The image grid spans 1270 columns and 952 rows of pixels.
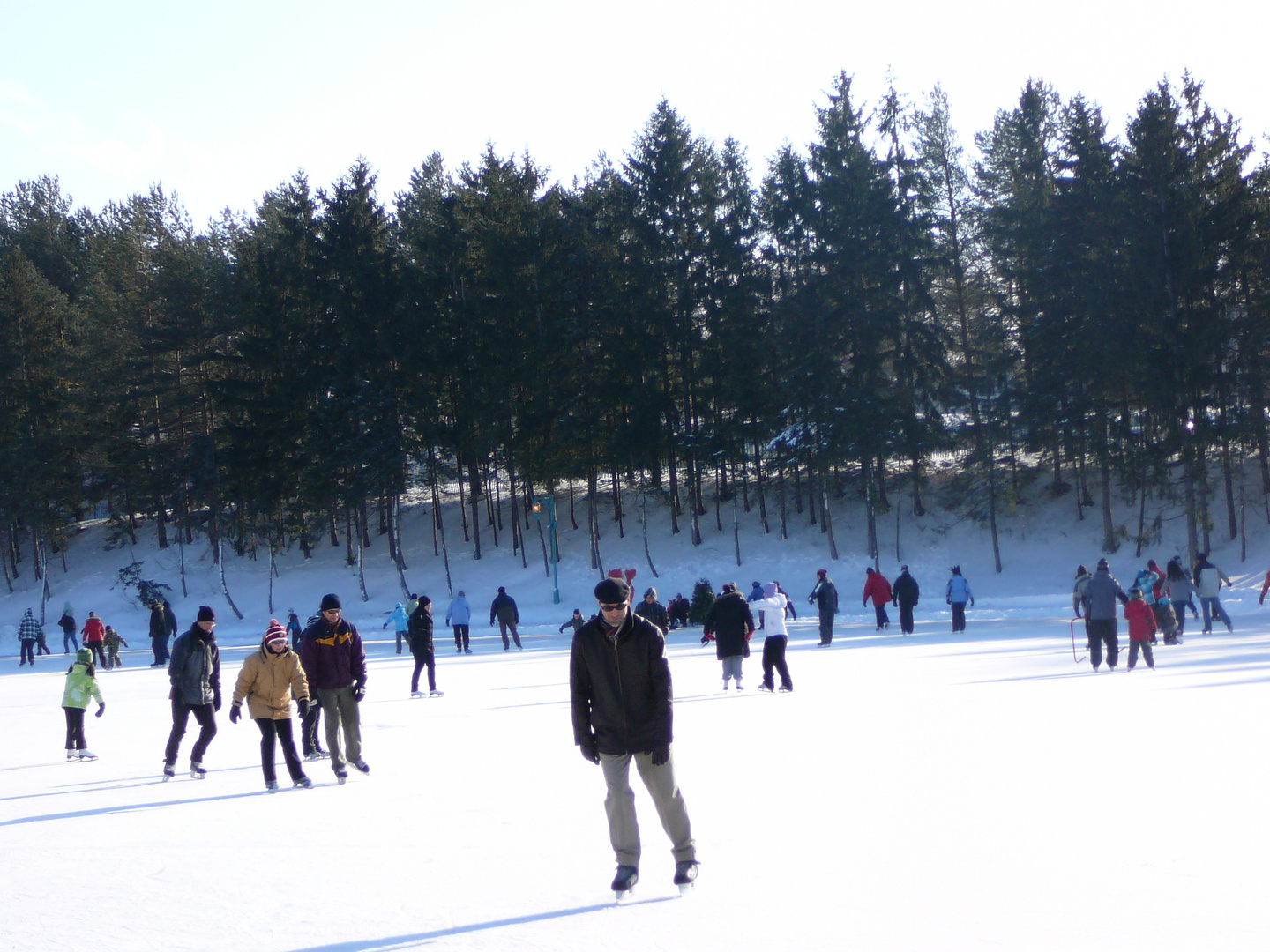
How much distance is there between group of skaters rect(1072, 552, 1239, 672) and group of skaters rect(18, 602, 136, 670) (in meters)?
19.8

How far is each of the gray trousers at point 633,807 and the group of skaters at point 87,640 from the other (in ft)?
70.2

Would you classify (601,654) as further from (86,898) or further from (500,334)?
(500,334)

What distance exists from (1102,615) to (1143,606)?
1.90ft

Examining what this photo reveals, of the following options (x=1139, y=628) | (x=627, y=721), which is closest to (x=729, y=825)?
(x=627, y=721)

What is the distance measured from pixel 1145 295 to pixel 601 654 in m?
32.3

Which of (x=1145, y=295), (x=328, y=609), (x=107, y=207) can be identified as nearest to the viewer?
(x=328, y=609)

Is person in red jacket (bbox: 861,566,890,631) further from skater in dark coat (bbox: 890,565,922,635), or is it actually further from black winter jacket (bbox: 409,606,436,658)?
black winter jacket (bbox: 409,606,436,658)

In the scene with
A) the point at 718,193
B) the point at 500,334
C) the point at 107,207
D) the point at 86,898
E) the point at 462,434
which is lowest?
the point at 86,898

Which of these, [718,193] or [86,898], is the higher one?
[718,193]

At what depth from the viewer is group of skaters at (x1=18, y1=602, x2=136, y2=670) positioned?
27.2 meters

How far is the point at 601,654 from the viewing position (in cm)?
557

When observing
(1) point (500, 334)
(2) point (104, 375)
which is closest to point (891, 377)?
(1) point (500, 334)

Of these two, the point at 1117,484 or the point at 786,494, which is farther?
the point at 786,494

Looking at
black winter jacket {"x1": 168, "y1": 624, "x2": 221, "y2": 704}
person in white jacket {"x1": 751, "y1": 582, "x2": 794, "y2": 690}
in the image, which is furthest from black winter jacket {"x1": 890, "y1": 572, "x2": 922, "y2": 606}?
black winter jacket {"x1": 168, "y1": 624, "x2": 221, "y2": 704}
